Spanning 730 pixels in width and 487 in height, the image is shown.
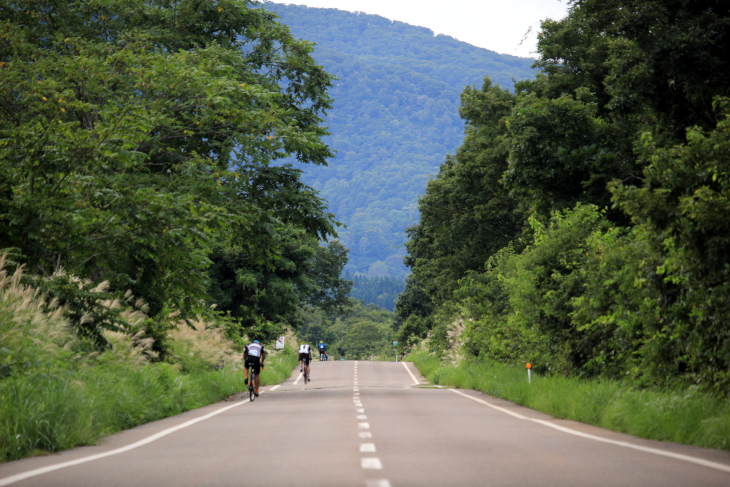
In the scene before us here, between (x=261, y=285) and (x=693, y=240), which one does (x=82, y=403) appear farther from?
(x=261, y=285)

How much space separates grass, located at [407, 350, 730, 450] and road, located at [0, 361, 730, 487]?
36cm

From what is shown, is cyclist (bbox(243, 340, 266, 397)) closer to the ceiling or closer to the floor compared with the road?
closer to the ceiling

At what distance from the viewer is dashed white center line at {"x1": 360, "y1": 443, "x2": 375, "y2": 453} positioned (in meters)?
9.48

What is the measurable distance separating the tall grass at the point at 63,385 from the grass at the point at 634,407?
304 inches

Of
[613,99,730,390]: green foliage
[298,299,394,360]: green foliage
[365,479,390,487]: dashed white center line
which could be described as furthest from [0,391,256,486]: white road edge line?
[298,299,394,360]: green foliage

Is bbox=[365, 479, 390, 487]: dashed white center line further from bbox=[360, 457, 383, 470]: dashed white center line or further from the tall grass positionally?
the tall grass

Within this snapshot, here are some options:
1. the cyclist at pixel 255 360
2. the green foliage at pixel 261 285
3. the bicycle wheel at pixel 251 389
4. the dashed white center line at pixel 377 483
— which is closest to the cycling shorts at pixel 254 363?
the cyclist at pixel 255 360

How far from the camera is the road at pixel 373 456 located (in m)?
7.30

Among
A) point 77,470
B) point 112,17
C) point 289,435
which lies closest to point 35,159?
point 289,435

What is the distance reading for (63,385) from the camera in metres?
11.2

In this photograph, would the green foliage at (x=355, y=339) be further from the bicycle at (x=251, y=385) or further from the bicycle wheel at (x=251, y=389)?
the bicycle wheel at (x=251, y=389)

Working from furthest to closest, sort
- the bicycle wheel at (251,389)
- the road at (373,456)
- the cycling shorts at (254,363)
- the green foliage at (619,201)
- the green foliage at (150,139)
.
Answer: the cycling shorts at (254,363) < the bicycle wheel at (251,389) < the green foliage at (150,139) < the green foliage at (619,201) < the road at (373,456)

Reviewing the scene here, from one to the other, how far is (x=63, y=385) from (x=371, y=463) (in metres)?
5.17

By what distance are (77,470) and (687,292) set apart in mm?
8462
